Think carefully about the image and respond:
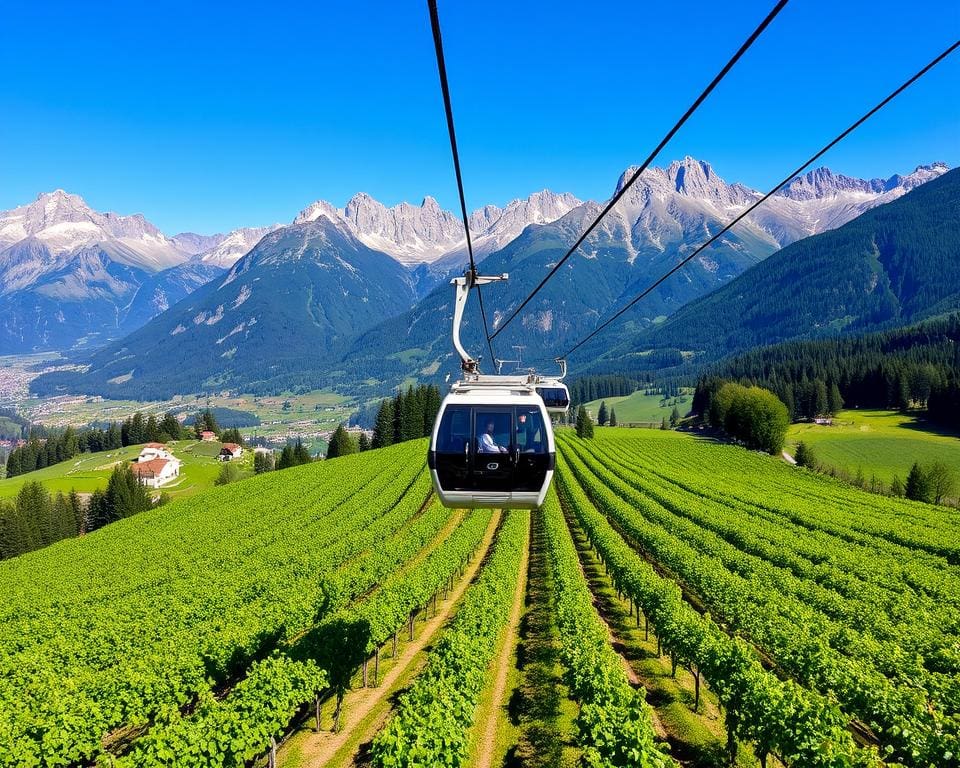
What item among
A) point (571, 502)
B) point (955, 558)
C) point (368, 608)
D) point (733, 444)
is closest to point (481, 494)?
point (368, 608)

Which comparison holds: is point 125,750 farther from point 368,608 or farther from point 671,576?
point 671,576

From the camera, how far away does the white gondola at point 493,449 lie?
16.6 meters

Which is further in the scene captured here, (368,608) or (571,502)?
(571,502)

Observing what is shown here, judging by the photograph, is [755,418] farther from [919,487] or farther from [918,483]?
[919,487]

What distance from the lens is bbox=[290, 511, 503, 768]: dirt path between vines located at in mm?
22641

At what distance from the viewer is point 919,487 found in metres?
80.2

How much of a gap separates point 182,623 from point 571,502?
2033 inches

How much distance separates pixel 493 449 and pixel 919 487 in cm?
9028

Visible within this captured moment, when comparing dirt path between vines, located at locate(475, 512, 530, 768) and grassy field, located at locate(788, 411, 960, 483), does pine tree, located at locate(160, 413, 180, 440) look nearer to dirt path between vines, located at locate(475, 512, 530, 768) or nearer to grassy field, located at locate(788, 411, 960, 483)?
dirt path between vines, located at locate(475, 512, 530, 768)

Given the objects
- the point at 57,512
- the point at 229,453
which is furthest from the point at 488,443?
the point at 229,453

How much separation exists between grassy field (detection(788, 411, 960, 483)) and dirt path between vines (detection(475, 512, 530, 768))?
91.6m

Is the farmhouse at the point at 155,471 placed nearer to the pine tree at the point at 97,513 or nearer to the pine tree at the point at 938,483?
the pine tree at the point at 97,513

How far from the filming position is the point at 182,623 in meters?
31.8

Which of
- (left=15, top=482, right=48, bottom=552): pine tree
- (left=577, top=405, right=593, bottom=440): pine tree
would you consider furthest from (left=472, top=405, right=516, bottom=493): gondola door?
(left=577, top=405, right=593, bottom=440): pine tree
